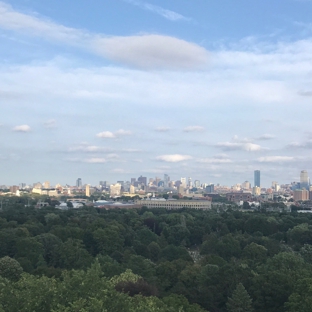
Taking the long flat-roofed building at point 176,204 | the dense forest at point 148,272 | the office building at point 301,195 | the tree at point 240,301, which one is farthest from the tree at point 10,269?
the office building at point 301,195

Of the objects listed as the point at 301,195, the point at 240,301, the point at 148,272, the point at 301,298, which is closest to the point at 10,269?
the point at 148,272

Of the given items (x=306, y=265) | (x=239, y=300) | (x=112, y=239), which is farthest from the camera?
(x=112, y=239)

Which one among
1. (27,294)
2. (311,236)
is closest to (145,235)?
(311,236)

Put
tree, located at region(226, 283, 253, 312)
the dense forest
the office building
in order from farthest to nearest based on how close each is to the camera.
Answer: the office building, tree, located at region(226, 283, 253, 312), the dense forest

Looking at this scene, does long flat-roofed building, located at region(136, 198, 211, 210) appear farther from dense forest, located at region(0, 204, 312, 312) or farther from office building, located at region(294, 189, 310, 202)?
office building, located at region(294, 189, 310, 202)

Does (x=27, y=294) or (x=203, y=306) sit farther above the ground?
(x=27, y=294)

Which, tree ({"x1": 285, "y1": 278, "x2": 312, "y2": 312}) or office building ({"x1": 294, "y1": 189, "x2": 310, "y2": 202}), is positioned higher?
office building ({"x1": 294, "y1": 189, "x2": 310, "y2": 202})

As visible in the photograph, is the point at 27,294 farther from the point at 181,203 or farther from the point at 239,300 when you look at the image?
the point at 181,203

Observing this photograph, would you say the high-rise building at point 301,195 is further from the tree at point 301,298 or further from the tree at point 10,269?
the tree at point 301,298

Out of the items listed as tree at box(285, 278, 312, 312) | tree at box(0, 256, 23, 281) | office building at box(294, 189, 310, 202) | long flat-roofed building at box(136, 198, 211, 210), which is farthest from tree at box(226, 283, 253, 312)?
office building at box(294, 189, 310, 202)
